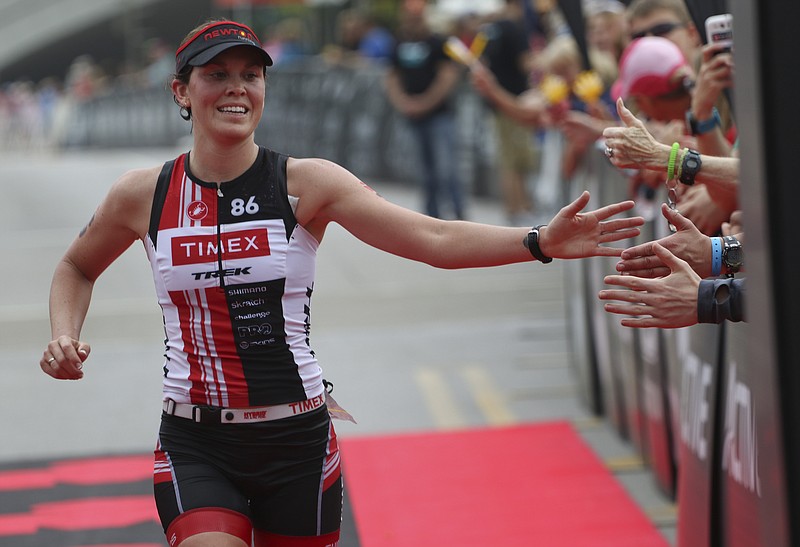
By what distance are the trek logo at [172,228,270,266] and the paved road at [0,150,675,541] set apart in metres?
2.92

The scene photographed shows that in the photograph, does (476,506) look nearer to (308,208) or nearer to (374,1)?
(308,208)

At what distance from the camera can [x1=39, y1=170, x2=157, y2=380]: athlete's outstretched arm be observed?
3604 millimetres

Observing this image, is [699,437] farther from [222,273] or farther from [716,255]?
[222,273]

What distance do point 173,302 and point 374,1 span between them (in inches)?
1255

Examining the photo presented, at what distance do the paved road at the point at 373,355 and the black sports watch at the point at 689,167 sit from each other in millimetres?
2287

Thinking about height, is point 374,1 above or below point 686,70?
above

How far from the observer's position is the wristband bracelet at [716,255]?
138 inches

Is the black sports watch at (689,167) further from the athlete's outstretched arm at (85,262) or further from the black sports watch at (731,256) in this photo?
the athlete's outstretched arm at (85,262)

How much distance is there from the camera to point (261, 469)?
11.6 ft

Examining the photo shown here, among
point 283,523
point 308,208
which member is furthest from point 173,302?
point 283,523

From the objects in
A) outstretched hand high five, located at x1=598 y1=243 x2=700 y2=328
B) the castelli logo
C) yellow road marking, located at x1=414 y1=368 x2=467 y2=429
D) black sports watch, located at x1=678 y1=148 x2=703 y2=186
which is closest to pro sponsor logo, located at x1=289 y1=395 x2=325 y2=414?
the castelli logo

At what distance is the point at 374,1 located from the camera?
34531mm

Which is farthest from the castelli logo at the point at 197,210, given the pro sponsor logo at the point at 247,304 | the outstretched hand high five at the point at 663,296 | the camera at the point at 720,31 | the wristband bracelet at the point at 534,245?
the camera at the point at 720,31

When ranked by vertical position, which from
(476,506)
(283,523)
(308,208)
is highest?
(308,208)
